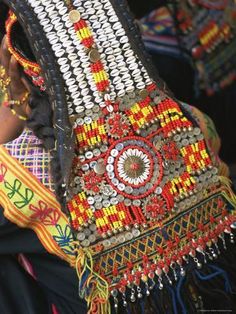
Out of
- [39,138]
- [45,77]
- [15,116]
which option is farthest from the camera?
[15,116]

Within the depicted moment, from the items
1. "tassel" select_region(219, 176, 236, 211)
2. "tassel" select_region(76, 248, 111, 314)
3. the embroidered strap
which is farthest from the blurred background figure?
"tassel" select_region(76, 248, 111, 314)

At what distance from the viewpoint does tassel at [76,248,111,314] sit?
1564mm

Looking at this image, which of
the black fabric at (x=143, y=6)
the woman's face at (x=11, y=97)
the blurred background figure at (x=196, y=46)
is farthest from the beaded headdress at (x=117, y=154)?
the blurred background figure at (x=196, y=46)

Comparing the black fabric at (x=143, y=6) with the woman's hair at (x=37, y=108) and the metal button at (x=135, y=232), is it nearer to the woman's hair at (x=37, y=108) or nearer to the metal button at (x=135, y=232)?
the woman's hair at (x=37, y=108)

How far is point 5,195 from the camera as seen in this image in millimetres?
1591

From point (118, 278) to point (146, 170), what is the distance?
0.28 meters

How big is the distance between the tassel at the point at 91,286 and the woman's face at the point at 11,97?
0.43 m

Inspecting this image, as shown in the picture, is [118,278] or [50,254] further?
[50,254]

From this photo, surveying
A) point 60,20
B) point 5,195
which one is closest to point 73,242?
point 5,195

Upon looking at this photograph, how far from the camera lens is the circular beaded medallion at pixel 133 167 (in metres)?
1.60

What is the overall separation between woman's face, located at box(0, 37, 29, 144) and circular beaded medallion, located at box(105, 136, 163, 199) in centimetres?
31

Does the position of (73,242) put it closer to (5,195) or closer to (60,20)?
(5,195)

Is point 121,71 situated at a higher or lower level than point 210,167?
higher

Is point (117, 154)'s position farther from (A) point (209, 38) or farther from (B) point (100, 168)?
(A) point (209, 38)
